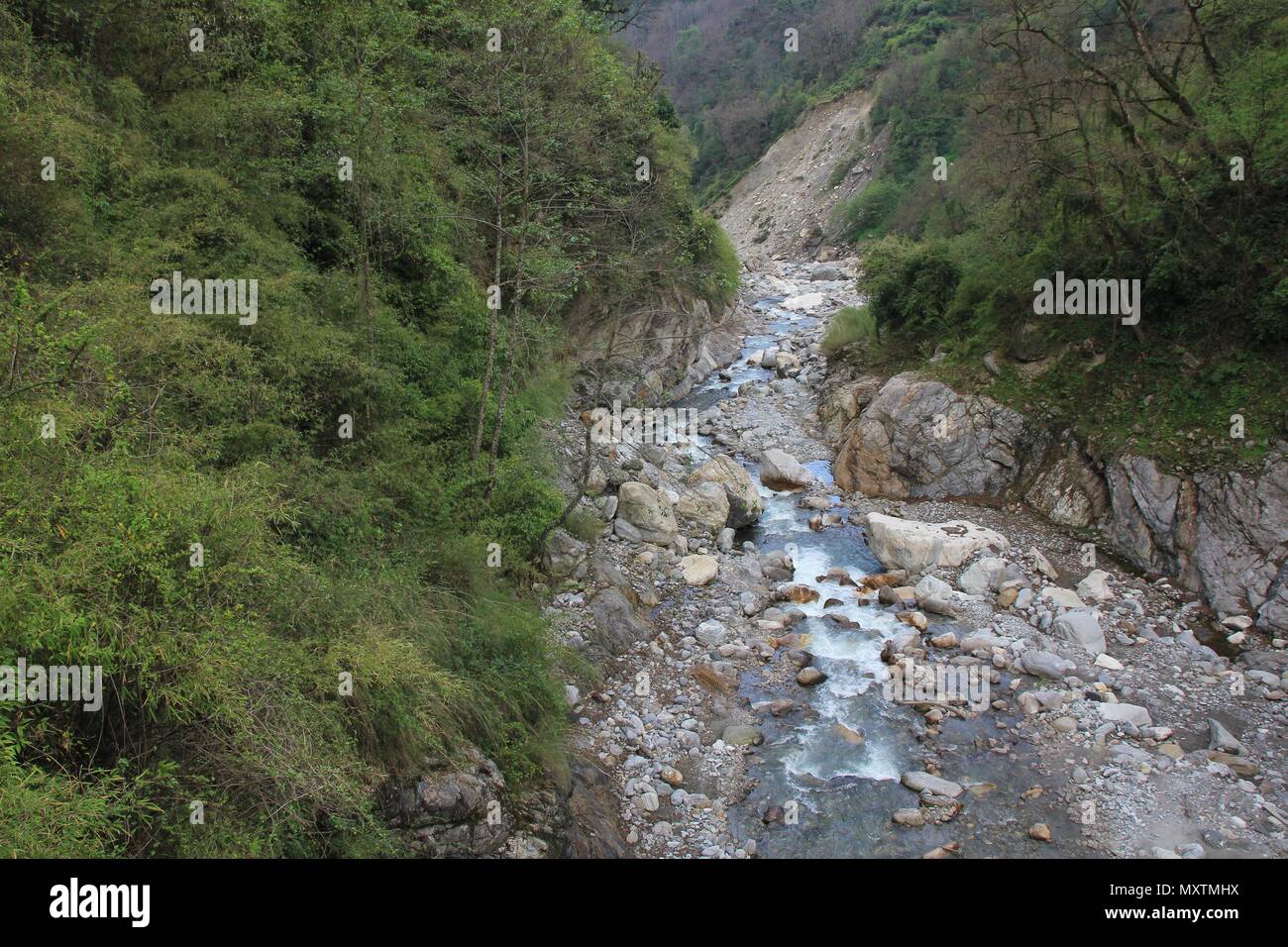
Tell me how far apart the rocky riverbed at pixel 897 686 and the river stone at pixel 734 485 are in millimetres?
74

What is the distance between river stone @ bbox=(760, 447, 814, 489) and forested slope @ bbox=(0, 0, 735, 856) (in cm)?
622

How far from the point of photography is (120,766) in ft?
15.4

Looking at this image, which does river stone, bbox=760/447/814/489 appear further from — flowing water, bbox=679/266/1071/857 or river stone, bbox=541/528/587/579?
river stone, bbox=541/528/587/579

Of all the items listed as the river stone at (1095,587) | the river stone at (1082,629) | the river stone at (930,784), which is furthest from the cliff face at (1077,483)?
the river stone at (930,784)

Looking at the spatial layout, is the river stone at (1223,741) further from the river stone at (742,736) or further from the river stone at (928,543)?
the river stone at (742,736)

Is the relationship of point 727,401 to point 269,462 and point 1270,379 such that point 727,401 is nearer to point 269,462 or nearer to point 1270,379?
point 1270,379

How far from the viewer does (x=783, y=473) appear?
18.4 meters

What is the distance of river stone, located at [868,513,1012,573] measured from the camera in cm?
1440

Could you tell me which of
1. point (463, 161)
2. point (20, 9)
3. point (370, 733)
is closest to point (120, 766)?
point (370, 733)

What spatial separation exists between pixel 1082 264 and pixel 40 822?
18933 mm

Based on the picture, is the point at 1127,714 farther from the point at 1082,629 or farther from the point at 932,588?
the point at 932,588

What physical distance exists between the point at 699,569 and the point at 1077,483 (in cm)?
804

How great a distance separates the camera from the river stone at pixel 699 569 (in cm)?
1395

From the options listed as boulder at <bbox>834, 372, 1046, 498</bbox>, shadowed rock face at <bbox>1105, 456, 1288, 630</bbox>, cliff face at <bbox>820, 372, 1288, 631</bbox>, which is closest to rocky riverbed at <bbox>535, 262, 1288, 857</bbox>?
shadowed rock face at <bbox>1105, 456, 1288, 630</bbox>
